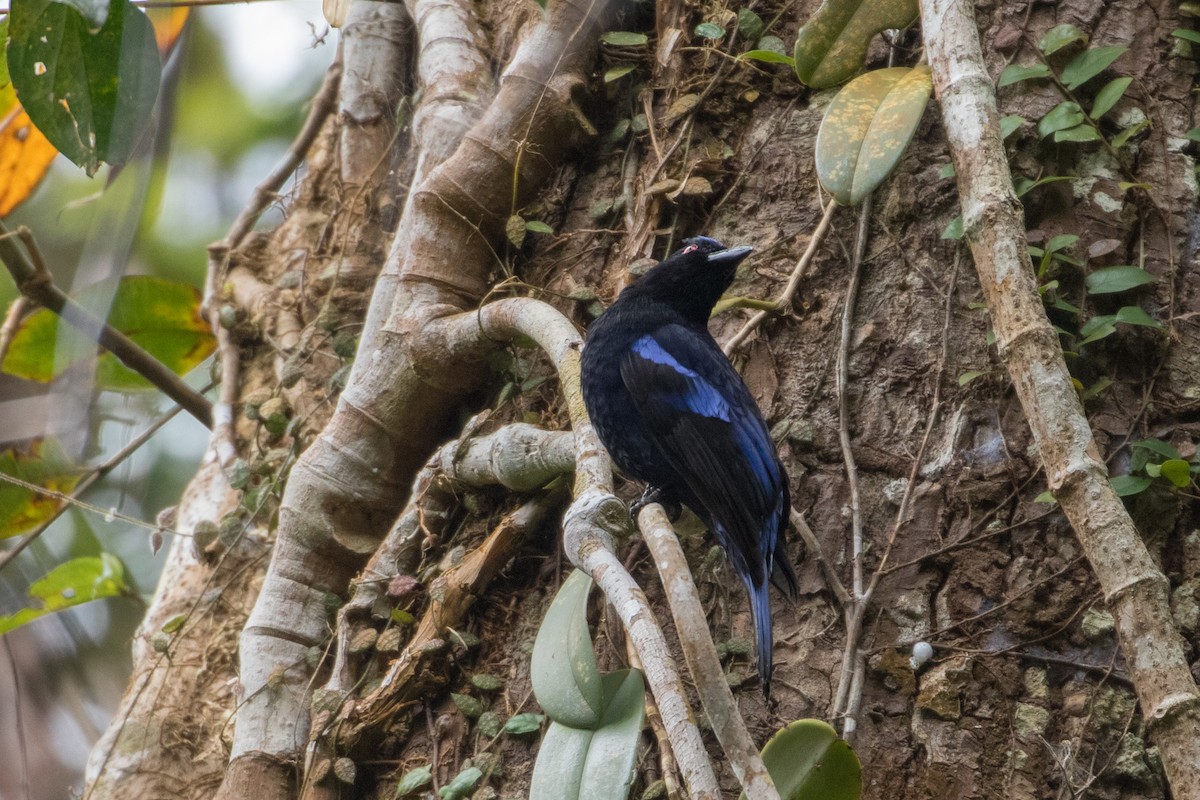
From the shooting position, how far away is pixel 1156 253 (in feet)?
8.95

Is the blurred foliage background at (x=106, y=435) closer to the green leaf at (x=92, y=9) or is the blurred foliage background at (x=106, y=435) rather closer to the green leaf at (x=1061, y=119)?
the green leaf at (x=92, y=9)

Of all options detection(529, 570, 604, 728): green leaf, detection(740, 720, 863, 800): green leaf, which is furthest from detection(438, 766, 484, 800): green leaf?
detection(740, 720, 863, 800): green leaf

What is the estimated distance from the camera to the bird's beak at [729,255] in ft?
9.41

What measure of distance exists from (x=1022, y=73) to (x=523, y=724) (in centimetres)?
207

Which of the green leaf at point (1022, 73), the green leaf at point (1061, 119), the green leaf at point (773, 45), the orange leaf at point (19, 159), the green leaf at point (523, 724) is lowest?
the green leaf at point (523, 724)

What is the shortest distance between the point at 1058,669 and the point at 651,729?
0.88 metres

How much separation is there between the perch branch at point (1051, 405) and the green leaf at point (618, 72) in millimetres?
1089

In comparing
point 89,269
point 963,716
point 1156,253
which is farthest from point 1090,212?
point 89,269

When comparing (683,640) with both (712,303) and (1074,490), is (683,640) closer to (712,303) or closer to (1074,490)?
(1074,490)

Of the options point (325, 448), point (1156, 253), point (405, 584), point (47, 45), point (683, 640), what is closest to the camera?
point (683, 640)

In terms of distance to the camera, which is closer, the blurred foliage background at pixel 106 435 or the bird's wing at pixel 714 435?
the bird's wing at pixel 714 435

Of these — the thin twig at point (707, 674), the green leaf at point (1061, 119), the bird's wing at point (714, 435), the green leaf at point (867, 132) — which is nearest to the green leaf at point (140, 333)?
the bird's wing at point (714, 435)

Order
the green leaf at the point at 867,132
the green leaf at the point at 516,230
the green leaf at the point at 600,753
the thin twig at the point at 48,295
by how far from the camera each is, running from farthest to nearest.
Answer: the thin twig at the point at 48,295 < the green leaf at the point at 516,230 < the green leaf at the point at 867,132 < the green leaf at the point at 600,753

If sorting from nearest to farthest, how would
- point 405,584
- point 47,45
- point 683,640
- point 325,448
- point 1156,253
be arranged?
point 683,640 < point 47,45 < point 1156,253 < point 405,584 < point 325,448
